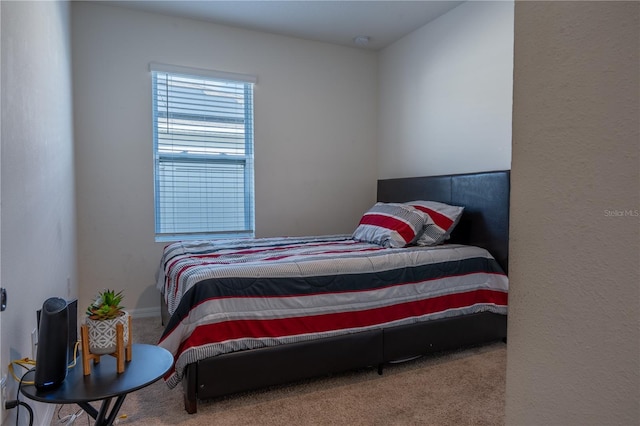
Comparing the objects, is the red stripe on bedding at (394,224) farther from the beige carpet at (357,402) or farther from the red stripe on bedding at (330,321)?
the beige carpet at (357,402)

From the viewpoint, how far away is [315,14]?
11.5ft

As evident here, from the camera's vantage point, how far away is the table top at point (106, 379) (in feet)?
3.83

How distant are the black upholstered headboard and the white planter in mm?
2186

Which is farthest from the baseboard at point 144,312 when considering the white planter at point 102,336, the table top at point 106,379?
the white planter at point 102,336

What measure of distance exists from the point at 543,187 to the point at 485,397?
185 cm

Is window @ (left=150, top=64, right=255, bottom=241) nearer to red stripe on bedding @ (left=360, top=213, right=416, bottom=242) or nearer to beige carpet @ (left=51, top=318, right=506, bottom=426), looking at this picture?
red stripe on bedding @ (left=360, top=213, right=416, bottom=242)

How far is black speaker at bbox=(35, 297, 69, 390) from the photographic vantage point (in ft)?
3.90

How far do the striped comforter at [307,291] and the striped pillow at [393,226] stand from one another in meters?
0.14

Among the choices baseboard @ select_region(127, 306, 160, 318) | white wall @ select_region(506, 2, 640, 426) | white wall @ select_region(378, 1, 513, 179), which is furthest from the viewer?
baseboard @ select_region(127, 306, 160, 318)

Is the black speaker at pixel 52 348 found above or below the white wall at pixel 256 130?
below

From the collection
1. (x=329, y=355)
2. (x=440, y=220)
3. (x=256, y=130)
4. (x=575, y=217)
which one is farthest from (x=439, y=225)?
(x=575, y=217)

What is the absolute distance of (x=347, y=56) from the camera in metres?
4.27

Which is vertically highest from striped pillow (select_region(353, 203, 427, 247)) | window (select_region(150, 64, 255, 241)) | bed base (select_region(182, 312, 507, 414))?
window (select_region(150, 64, 255, 241))

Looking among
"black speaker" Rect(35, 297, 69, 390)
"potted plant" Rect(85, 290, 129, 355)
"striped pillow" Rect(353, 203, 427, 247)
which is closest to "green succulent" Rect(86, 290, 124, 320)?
"potted plant" Rect(85, 290, 129, 355)
